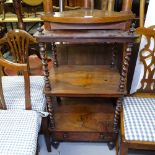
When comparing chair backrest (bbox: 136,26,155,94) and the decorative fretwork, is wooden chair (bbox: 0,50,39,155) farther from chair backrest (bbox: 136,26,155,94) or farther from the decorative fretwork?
chair backrest (bbox: 136,26,155,94)

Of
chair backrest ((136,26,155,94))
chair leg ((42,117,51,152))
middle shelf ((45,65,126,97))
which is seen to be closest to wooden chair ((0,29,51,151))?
chair leg ((42,117,51,152))

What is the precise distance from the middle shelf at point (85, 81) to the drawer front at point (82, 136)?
1.28 feet

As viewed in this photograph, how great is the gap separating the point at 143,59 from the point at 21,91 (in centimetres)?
87

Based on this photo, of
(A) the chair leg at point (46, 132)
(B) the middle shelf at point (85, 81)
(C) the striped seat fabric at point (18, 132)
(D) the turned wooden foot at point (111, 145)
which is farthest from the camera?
(D) the turned wooden foot at point (111, 145)

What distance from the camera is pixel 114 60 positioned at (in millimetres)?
1469

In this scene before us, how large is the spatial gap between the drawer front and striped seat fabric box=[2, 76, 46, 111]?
1.01 ft

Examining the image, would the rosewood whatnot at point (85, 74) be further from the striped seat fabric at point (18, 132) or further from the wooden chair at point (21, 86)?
the striped seat fabric at point (18, 132)

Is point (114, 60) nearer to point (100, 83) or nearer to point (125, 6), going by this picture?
point (100, 83)

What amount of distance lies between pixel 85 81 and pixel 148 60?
1.73 ft

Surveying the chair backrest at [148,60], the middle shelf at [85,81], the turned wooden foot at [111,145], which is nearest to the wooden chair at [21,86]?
the middle shelf at [85,81]

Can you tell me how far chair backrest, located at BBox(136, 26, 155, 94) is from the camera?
4.10 ft

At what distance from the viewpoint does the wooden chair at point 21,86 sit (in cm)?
127

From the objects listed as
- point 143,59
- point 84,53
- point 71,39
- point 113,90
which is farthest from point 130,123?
point 84,53

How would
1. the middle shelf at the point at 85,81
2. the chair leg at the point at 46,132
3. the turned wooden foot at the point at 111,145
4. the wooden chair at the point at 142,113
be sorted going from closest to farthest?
1. the wooden chair at the point at 142,113
2. the middle shelf at the point at 85,81
3. the chair leg at the point at 46,132
4. the turned wooden foot at the point at 111,145
